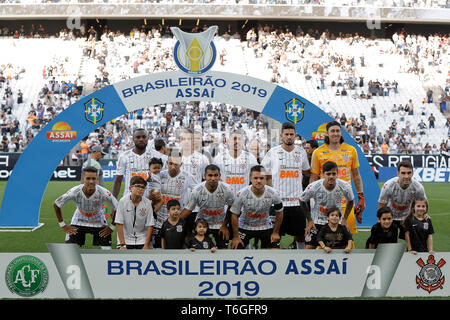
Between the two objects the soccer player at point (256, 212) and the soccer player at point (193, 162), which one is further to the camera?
the soccer player at point (193, 162)

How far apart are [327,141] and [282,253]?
9.66ft

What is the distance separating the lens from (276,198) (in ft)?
24.2

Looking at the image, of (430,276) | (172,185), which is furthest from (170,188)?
(430,276)

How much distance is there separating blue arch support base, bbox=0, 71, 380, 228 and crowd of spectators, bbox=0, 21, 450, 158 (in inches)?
511

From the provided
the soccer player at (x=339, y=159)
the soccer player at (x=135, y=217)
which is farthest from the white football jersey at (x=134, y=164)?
the soccer player at (x=339, y=159)

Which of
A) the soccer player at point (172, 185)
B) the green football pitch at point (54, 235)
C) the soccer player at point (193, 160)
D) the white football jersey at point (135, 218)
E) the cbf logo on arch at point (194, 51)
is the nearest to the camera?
the white football jersey at point (135, 218)

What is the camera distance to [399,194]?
7.86 m

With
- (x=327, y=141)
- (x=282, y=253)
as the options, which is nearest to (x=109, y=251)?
(x=282, y=253)

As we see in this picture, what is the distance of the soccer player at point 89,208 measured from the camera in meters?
7.82

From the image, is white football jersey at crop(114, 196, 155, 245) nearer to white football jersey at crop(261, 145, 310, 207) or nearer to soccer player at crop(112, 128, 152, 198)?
soccer player at crop(112, 128, 152, 198)

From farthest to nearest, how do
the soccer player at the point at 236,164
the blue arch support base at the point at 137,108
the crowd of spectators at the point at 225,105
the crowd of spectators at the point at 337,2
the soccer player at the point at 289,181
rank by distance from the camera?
the crowd of spectators at the point at 337,2, the crowd of spectators at the point at 225,105, the blue arch support base at the point at 137,108, the soccer player at the point at 236,164, the soccer player at the point at 289,181

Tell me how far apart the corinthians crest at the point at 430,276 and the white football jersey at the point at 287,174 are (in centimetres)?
269

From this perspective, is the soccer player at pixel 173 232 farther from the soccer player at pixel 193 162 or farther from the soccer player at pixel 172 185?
the soccer player at pixel 193 162

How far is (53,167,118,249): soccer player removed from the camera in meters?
7.82
